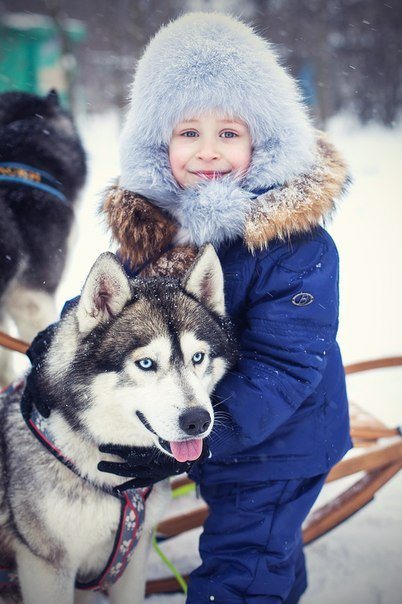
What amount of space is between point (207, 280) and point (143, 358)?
11.5 inches

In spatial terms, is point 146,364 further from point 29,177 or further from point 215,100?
point 29,177

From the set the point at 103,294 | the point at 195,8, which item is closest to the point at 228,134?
the point at 103,294

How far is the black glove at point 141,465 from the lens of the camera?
1424 millimetres

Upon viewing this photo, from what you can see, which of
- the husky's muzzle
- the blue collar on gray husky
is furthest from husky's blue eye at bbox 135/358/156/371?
the blue collar on gray husky

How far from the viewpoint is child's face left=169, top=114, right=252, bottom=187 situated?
162 cm

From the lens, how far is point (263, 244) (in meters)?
1.47

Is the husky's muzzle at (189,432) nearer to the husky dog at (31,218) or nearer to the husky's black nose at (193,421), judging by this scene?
the husky's black nose at (193,421)

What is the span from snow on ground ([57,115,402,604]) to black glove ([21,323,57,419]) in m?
0.46

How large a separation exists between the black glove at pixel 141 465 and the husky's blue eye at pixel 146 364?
0.28m

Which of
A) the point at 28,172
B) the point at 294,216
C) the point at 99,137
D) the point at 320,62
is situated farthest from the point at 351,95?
the point at 294,216

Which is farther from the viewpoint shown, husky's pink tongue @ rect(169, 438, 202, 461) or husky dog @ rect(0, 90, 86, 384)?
husky dog @ rect(0, 90, 86, 384)

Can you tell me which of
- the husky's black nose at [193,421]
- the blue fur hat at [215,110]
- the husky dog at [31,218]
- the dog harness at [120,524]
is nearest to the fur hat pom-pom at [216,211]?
the blue fur hat at [215,110]

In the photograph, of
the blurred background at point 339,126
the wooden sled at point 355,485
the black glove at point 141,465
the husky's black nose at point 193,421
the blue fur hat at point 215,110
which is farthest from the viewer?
the blurred background at point 339,126

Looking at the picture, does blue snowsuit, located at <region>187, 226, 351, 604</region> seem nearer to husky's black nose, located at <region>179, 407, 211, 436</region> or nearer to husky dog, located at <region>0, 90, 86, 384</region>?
husky's black nose, located at <region>179, 407, 211, 436</region>
